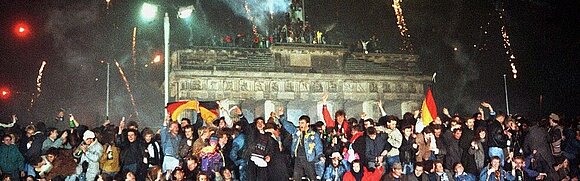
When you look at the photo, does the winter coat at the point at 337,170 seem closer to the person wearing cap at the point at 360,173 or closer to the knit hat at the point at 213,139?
the person wearing cap at the point at 360,173

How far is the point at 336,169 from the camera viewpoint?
1462 centimetres

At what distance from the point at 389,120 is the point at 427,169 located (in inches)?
58.5

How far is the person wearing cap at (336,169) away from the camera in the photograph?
1457 centimetres

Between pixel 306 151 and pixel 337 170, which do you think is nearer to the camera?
pixel 337 170

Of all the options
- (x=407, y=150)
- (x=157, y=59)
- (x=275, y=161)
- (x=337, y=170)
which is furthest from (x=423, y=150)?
(x=157, y=59)

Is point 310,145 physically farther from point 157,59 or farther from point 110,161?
point 157,59

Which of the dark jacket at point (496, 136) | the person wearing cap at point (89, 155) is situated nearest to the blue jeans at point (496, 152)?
the dark jacket at point (496, 136)

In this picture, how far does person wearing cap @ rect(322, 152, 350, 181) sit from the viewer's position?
1457 cm

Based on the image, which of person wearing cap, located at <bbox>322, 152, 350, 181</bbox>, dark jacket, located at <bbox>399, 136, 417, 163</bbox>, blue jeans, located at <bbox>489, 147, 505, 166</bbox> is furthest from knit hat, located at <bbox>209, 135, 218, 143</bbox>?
blue jeans, located at <bbox>489, 147, 505, 166</bbox>

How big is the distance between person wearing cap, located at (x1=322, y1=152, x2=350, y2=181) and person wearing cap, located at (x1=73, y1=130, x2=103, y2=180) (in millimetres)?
5328

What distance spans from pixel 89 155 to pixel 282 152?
177 inches

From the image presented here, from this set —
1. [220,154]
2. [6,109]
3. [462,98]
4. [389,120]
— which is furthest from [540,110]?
[6,109]

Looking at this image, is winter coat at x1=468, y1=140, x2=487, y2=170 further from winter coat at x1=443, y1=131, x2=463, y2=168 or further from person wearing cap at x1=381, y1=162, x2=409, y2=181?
person wearing cap at x1=381, y1=162, x2=409, y2=181

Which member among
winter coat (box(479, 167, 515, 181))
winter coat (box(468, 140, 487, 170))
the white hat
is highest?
the white hat
